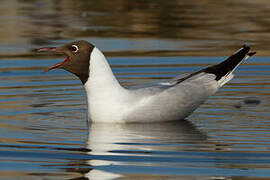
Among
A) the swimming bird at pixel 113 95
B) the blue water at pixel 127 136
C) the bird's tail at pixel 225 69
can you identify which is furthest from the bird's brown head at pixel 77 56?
the bird's tail at pixel 225 69

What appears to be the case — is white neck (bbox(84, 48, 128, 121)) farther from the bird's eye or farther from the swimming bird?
the bird's eye

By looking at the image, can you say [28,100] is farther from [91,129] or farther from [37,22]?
[37,22]

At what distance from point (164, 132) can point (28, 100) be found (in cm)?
262

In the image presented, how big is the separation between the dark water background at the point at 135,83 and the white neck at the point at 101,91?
19 centimetres

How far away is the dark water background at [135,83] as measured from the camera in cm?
758

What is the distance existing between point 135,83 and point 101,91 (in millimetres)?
2673

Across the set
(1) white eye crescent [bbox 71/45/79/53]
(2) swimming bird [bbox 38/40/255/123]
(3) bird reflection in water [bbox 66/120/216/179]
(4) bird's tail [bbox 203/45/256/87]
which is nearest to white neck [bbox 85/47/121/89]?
(2) swimming bird [bbox 38/40/255/123]

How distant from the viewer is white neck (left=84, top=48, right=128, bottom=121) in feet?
31.9

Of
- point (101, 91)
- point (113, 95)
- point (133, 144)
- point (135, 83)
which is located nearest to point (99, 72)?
point (101, 91)

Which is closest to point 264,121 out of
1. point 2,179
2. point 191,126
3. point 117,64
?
point 191,126

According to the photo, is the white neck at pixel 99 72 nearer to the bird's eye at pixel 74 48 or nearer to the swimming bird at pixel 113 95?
the swimming bird at pixel 113 95

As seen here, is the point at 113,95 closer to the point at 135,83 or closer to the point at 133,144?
the point at 133,144

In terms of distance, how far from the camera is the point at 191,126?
9.75 m

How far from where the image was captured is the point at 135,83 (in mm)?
12438
